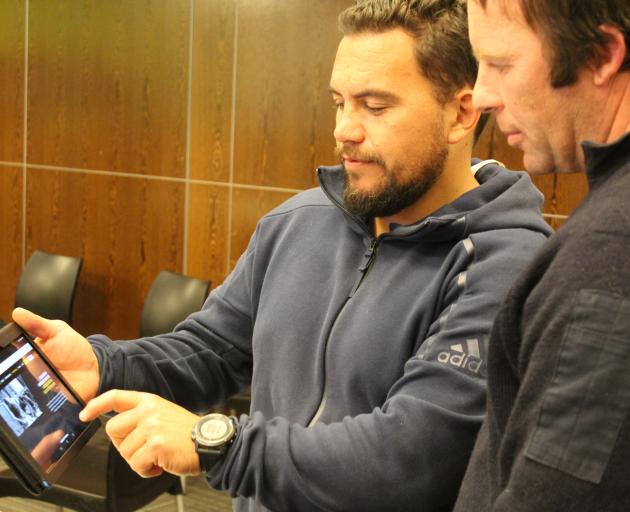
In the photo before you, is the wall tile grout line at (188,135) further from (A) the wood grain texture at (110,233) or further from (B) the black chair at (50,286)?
(B) the black chair at (50,286)

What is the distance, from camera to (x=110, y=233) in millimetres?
5309

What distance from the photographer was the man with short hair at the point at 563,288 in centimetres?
79

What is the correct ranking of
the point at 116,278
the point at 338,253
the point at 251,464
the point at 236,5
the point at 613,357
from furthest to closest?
1. the point at 116,278
2. the point at 236,5
3. the point at 338,253
4. the point at 251,464
5. the point at 613,357

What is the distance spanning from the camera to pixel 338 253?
1.68 m

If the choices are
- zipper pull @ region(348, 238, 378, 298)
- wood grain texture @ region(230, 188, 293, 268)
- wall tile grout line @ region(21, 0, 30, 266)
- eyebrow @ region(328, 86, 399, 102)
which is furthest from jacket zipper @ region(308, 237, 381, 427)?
wall tile grout line @ region(21, 0, 30, 266)

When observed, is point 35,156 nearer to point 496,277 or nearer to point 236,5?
point 236,5

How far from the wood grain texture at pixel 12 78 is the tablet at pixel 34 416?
Result: 4515 millimetres

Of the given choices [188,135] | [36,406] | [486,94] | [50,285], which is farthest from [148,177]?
[486,94]

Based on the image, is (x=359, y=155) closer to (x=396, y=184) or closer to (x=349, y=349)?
(x=396, y=184)

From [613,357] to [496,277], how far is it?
63 centimetres

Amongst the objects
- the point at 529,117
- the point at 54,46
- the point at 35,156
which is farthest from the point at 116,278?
the point at 529,117

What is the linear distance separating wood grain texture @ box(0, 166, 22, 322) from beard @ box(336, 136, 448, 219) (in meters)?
4.65

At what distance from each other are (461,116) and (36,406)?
3.05 feet

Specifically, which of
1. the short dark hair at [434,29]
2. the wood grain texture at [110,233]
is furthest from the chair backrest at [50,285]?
the short dark hair at [434,29]
